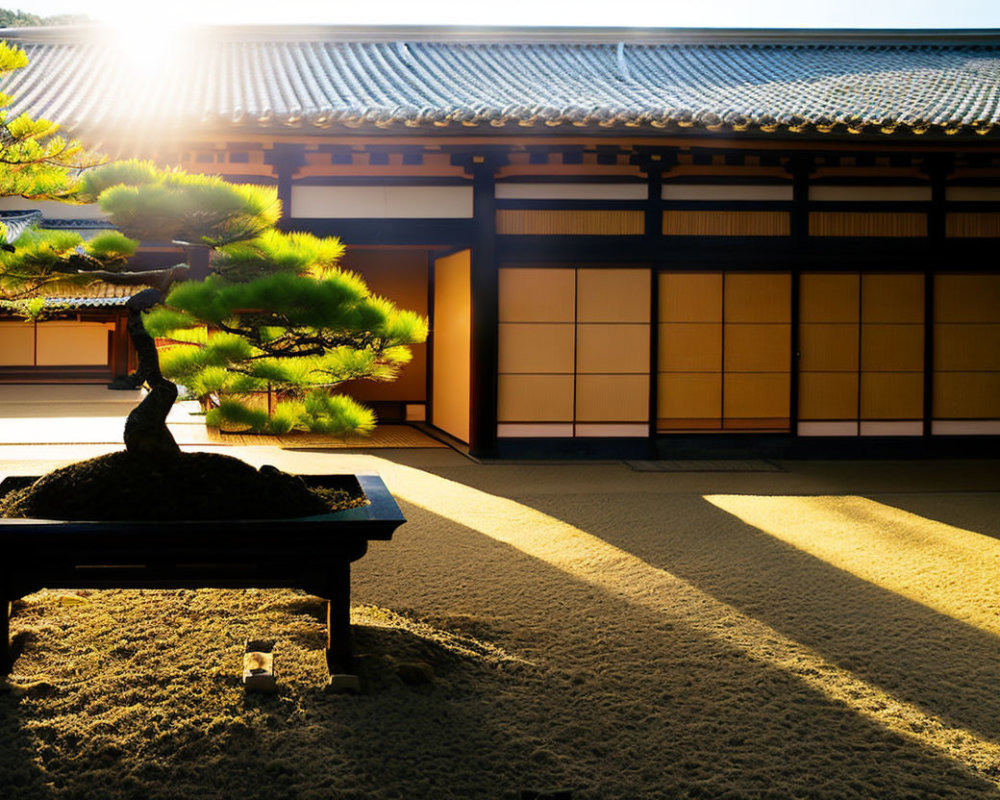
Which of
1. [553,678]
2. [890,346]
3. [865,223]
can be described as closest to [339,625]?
[553,678]

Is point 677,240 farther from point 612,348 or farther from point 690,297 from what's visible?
point 612,348

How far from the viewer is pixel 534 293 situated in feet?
26.6

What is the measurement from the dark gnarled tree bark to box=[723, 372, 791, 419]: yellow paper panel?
6142mm

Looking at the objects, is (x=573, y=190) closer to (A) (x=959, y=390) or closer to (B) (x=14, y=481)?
(A) (x=959, y=390)

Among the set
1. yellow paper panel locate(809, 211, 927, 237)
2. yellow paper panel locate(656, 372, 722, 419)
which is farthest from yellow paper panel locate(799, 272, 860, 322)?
yellow paper panel locate(656, 372, 722, 419)

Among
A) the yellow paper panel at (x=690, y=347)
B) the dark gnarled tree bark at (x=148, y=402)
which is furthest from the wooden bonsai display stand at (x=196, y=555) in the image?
the yellow paper panel at (x=690, y=347)

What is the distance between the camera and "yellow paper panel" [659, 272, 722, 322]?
827cm

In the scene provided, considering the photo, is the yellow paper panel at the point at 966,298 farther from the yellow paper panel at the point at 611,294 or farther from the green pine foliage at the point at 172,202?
the green pine foliage at the point at 172,202

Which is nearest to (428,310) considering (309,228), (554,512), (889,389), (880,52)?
(309,228)

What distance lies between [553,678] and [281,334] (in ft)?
5.05

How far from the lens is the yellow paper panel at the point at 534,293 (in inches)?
318

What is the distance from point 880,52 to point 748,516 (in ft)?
29.8

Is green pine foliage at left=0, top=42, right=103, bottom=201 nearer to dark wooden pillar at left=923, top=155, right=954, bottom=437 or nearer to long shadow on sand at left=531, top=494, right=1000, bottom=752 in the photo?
long shadow on sand at left=531, top=494, right=1000, bottom=752

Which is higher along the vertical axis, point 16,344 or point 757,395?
point 16,344
